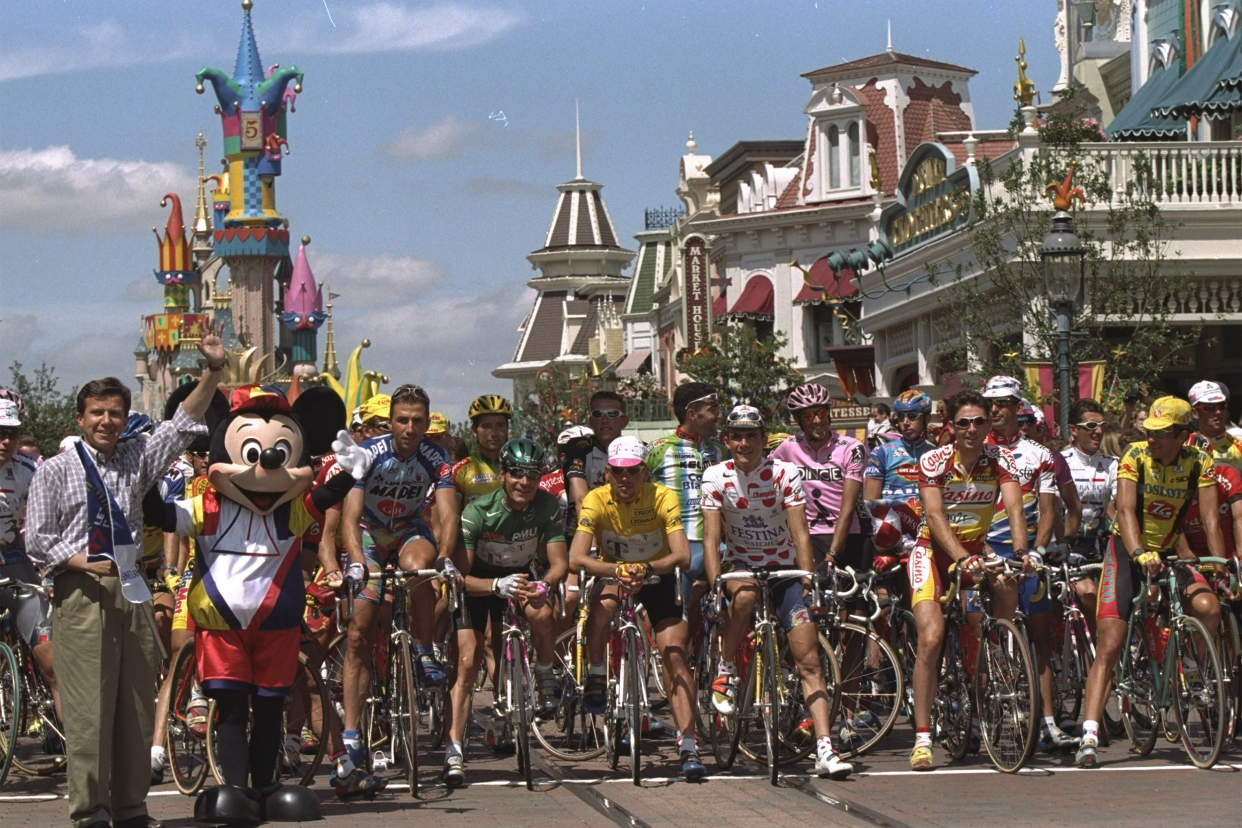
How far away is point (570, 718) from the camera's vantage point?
11273mm

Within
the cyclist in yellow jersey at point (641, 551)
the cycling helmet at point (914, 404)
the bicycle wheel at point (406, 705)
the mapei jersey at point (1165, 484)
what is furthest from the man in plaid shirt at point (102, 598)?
the cycling helmet at point (914, 404)

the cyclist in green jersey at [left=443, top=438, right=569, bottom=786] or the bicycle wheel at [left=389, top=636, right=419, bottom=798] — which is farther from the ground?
the cyclist in green jersey at [left=443, top=438, right=569, bottom=786]

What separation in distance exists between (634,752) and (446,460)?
1.93 meters

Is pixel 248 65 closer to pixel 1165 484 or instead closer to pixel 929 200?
pixel 929 200

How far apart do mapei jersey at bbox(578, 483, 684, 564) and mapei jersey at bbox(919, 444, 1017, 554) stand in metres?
1.37

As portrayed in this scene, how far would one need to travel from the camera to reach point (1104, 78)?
4091 centimetres

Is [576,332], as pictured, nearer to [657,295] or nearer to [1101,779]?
[657,295]

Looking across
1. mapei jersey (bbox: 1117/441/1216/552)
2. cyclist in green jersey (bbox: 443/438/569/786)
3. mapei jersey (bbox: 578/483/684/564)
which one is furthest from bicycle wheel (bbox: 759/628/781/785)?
mapei jersey (bbox: 1117/441/1216/552)

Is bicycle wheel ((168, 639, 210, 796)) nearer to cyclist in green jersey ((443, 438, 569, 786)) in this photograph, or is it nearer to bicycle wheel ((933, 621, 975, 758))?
cyclist in green jersey ((443, 438, 569, 786))

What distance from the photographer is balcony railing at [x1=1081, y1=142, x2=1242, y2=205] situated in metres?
28.1

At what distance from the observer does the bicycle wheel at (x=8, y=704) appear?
33.1ft

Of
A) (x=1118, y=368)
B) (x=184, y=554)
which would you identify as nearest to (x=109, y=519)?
(x=184, y=554)

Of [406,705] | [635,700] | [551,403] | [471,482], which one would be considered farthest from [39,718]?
[551,403]

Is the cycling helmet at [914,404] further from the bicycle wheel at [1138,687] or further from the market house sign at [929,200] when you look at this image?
the market house sign at [929,200]
